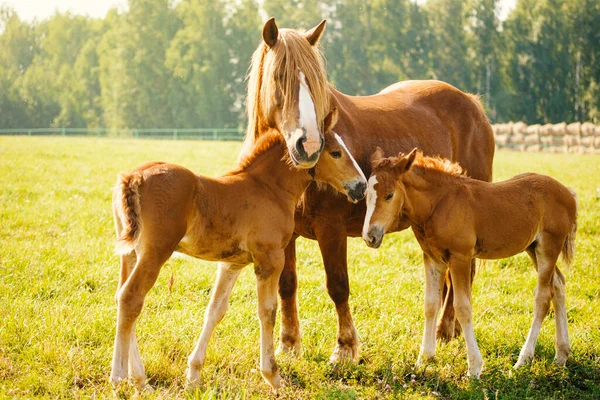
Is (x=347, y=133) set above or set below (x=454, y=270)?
above

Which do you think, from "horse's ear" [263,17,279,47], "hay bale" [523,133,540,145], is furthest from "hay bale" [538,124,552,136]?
"horse's ear" [263,17,279,47]

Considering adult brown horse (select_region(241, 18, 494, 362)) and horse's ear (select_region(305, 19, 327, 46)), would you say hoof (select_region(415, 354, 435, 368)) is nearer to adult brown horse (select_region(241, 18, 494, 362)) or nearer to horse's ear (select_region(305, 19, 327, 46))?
adult brown horse (select_region(241, 18, 494, 362))

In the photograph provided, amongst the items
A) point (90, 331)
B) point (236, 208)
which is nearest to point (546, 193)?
point (236, 208)

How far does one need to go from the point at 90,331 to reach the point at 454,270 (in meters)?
2.90

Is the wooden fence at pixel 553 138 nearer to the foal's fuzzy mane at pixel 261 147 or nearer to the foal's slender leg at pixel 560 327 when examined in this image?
the foal's slender leg at pixel 560 327

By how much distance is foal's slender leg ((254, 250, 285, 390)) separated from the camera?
417 cm

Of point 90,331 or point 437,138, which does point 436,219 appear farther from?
point 90,331

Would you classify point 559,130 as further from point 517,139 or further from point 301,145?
point 301,145

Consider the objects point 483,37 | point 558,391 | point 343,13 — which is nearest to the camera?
point 558,391

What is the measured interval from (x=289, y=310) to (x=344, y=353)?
0.59 metres

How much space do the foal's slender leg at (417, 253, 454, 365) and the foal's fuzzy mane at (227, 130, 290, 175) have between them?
1.57 meters

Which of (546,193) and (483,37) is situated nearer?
(546,193)

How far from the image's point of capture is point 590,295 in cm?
657

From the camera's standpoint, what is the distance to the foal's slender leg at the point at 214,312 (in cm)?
425
